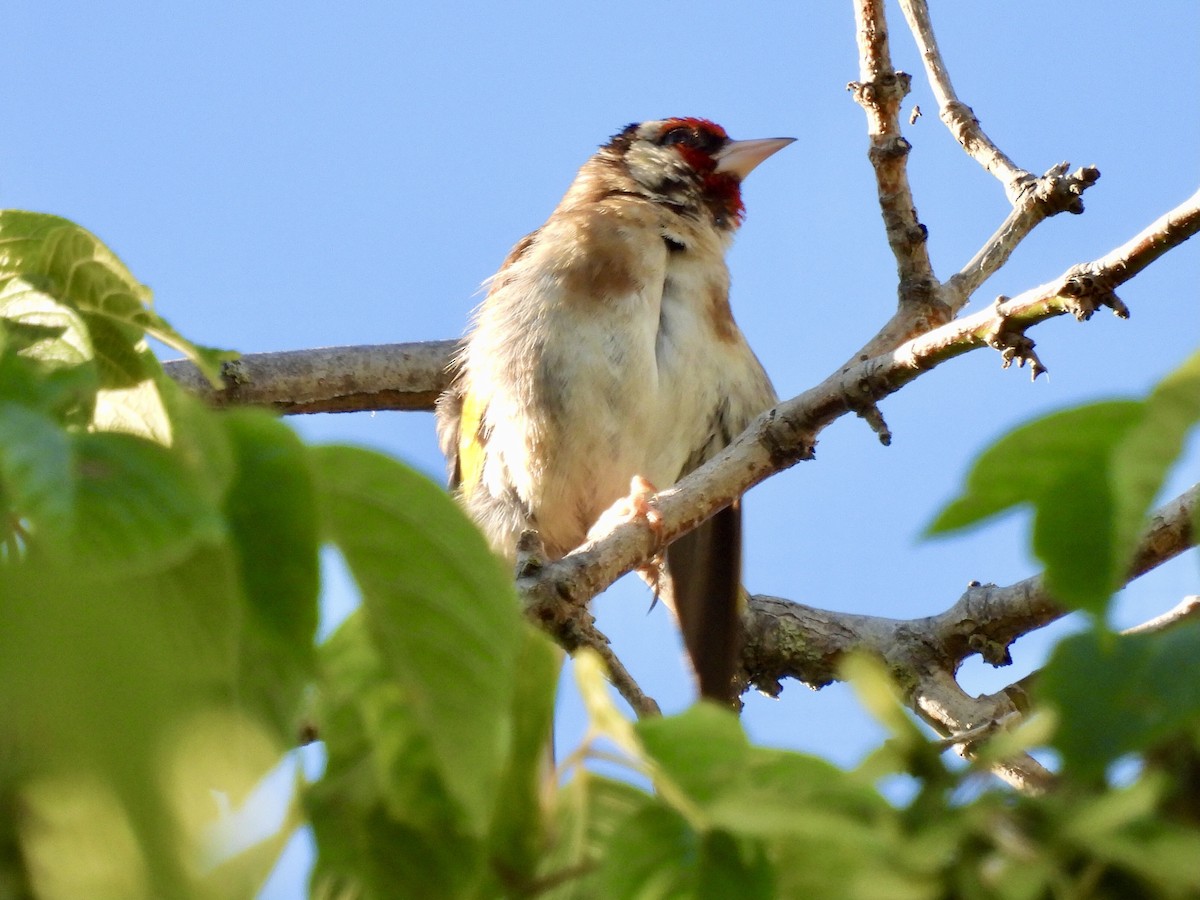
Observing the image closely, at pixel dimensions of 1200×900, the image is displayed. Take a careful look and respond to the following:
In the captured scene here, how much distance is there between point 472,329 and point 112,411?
4289 millimetres

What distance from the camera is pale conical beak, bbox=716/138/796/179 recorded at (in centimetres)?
577

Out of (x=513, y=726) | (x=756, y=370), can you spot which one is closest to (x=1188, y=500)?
(x=513, y=726)

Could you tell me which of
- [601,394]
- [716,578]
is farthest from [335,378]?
[716,578]

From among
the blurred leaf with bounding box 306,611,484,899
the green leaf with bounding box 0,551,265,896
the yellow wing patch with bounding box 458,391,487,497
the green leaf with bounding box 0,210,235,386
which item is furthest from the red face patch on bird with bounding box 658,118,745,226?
the green leaf with bounding box 0,551,265,896

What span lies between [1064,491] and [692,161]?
5317 millimetres

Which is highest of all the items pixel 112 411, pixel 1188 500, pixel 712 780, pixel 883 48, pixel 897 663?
pixel 883 48

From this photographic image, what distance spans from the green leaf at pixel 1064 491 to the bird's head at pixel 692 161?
484 centimetres

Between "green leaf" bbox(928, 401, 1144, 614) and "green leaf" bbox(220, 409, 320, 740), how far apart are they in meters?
0.26

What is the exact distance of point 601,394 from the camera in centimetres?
450

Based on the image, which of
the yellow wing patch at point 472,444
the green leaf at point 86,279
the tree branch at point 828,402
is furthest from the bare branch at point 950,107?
the green leaf at point 86,279

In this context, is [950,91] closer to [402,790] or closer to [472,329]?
[472,329]

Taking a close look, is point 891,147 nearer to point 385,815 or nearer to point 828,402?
point 828,402

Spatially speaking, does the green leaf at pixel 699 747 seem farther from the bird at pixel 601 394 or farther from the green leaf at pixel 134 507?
the bird at pixel 601 394

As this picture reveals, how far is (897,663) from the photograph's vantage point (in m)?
3.76
